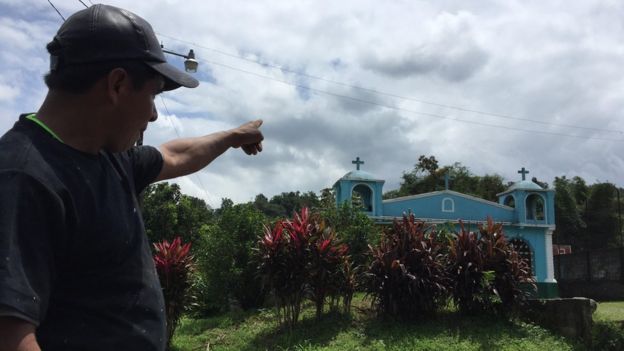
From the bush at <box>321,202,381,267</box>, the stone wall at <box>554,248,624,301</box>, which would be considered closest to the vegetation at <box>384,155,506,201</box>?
the stone wall at <box>554,248,624,301</box>

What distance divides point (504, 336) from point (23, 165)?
715 centimetres

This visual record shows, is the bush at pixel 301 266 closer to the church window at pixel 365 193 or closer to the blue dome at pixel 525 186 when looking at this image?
the church window at pixel 365 193

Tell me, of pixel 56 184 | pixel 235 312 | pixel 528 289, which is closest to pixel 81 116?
pixel 56 184

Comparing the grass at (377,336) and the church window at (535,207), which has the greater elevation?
the church window at (535,207)

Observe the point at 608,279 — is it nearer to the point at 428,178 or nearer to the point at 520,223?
the point at 520,223

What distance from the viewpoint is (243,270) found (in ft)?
35.5

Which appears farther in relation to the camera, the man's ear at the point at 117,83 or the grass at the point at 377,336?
the grass at the point at 377,336

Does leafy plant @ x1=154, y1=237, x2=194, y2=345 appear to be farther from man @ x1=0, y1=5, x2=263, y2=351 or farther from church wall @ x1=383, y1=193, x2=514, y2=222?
church wall @ x1=383, y1=193, x2=514, y2=222

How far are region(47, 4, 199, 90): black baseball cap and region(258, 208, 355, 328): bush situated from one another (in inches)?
265

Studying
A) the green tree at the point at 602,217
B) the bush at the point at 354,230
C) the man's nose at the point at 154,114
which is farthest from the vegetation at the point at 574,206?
the man's nose at the point at 154,114

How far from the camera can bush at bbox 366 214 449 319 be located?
7833mm

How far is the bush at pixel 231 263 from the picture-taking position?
35.3 ft

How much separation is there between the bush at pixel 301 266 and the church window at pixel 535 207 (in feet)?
54.7

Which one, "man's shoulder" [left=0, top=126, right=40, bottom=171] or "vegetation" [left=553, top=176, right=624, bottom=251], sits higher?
"vegetation" [left=553, top=176, right=624, bottom=251]
